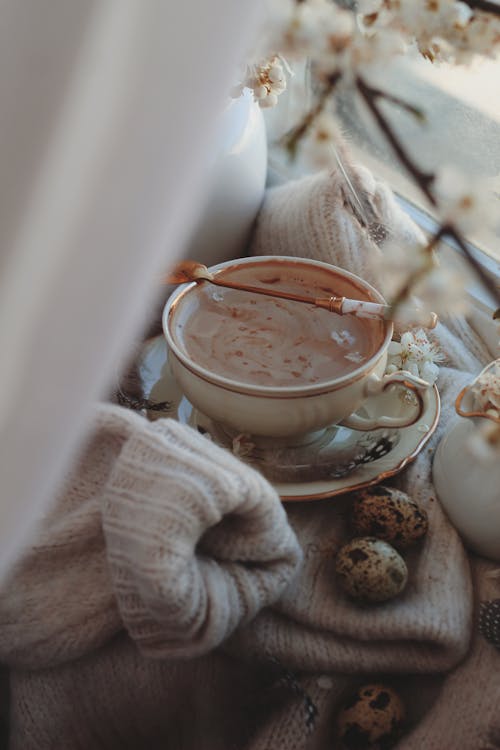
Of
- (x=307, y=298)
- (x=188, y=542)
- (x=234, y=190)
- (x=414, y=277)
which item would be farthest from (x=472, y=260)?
(x=234, y=190)

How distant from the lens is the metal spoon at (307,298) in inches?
21.9

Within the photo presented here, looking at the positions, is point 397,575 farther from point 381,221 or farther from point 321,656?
A: point 381,221

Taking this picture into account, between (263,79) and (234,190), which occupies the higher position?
(263,79)

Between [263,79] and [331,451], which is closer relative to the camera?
[263,79]

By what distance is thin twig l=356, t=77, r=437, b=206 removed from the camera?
21 centimetres

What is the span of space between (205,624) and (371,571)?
0.12m

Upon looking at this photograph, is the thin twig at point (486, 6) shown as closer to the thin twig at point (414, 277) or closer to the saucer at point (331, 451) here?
the thin twig at point (414, 277)

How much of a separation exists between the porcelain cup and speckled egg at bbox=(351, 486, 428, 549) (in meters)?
0.06

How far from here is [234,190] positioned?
2.52 feet

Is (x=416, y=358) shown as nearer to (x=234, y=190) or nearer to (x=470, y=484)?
(x=470, y=484)

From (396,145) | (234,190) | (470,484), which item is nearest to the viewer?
(396,145)

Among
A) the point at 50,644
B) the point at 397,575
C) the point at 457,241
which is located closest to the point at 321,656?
the point at 397,575

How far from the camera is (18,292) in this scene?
0.23 meters

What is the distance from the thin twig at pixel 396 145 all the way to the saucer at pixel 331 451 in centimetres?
36
